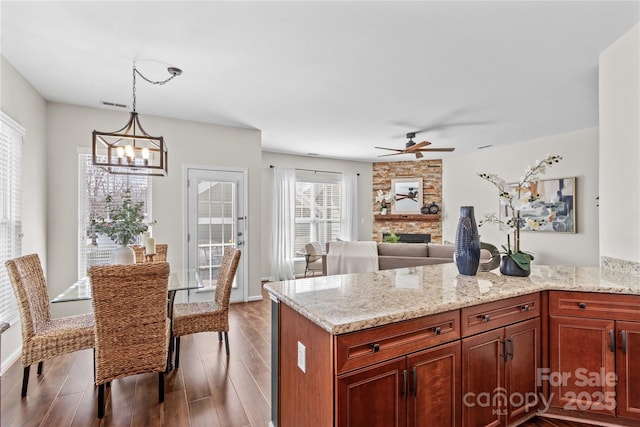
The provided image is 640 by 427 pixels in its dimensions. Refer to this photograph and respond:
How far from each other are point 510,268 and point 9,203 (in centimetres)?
427

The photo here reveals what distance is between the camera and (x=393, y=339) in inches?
53.8

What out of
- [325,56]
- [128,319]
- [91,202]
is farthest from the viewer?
[91,202]

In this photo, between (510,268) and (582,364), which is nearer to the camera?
(582,364)

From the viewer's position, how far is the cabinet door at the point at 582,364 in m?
1.84

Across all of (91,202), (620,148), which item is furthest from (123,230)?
(620,148)

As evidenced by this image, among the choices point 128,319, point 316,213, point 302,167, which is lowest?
point 128,319

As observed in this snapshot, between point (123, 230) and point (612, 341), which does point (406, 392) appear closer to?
point (612, 341)

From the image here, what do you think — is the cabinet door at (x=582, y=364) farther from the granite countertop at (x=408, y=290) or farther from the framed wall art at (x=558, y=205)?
the framed wall art at (x=558, y=205)

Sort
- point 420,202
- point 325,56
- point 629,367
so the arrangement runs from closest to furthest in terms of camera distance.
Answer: point 629,367, point 325,56, point 420,202

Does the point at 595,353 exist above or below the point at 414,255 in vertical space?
below

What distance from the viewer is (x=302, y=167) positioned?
7.00m

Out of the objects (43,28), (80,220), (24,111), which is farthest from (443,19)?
(80,220)

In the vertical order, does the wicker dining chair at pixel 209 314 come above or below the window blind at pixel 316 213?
below

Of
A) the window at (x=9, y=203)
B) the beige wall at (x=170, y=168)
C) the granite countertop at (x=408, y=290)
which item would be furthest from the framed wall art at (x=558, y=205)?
the window at (x=9, y=203)
